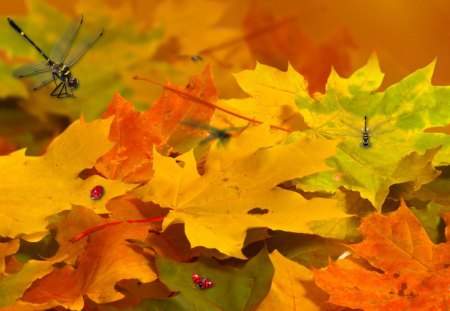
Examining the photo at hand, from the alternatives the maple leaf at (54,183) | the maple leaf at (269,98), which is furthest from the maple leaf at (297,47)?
the maple leaf at (54,183)

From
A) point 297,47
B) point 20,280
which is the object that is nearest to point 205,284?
point 20,280

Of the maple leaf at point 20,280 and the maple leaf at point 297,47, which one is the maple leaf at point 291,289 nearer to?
the maple leaf at point 20,280

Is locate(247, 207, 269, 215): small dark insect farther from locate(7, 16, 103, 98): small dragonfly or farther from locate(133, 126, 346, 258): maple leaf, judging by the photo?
locate(7, 16, 103, 98): small dragonfly

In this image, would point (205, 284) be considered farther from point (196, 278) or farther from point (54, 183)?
point (54, 183)

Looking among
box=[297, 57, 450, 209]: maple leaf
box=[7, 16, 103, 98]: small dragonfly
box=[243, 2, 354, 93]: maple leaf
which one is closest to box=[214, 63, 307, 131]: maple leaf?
box=[297, 57, 450, 209]: maple leaf

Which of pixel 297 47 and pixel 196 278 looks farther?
pixel 297 47

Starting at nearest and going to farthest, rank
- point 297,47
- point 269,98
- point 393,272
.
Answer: point 393,272 < point 269,98 < point 297,47

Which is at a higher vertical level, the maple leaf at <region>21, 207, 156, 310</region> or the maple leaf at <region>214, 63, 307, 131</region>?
the maple leaf at <region>214, 63, 307, 131</region>
